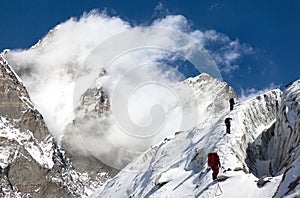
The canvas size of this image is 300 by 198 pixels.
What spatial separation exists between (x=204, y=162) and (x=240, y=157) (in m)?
2.43

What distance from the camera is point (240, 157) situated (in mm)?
34406

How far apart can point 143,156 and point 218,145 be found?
89.8 feet

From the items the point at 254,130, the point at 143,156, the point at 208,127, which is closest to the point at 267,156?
the point at 254,130

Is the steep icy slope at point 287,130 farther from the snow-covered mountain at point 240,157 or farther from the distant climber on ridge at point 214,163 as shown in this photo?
the distant climber on ridge at point 214,163

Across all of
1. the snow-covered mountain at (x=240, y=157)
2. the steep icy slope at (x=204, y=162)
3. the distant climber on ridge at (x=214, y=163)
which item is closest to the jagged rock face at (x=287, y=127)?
the snow-covered mountain at (x=240, y=157)

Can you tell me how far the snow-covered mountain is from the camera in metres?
27.4

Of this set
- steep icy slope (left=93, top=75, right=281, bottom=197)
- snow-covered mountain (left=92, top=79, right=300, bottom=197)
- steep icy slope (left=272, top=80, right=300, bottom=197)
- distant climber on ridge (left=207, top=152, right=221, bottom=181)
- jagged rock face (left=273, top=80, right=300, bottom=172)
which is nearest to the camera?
snow-covered mountain (left=92, top=79, right=300, bottom=197)

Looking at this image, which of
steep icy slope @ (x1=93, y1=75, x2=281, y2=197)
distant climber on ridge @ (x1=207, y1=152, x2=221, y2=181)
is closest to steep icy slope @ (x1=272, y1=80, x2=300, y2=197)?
steep icy slope @ (x1=93, y1=75, x2=281, y2=197)

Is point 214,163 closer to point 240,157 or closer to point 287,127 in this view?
point 240,157

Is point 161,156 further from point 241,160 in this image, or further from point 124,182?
point 241,160

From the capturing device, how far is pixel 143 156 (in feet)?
205

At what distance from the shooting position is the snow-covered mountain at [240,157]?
2736 cm

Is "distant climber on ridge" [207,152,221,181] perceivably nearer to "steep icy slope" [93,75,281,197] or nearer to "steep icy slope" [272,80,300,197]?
"steep icy slope" [93,75,281,197]

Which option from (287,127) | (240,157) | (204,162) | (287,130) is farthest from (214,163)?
(287,127)
